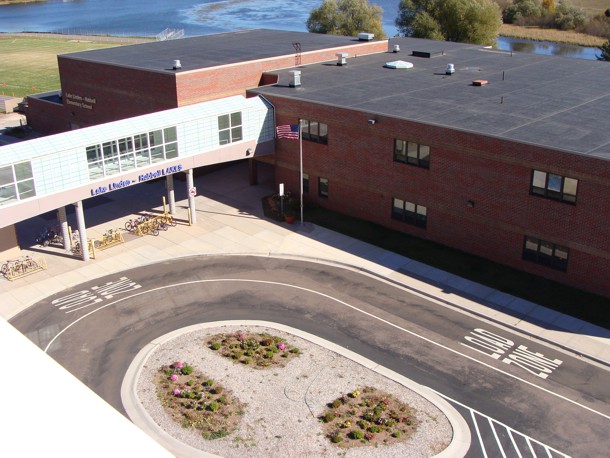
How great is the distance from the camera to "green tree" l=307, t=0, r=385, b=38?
287ft

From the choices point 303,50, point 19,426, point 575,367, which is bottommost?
point 575,367

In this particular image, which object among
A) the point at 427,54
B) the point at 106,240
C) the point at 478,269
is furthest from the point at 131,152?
the point at 427,54

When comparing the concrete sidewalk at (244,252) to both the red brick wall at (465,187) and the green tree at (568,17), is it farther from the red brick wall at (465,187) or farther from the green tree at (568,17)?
the green tree at (568,17)

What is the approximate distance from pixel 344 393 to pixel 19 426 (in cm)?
1210

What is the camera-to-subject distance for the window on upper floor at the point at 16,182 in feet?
97.1

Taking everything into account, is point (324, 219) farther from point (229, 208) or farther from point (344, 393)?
point (344, 393)

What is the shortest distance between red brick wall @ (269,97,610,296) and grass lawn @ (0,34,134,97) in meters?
58.2

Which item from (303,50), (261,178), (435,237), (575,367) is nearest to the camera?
(575,367)

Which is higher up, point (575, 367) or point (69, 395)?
point (69, 395)

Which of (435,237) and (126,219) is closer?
(435,237)

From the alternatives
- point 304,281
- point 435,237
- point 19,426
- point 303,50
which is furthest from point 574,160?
point 303,50

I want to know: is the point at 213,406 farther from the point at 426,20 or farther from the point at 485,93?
the point at 426,20

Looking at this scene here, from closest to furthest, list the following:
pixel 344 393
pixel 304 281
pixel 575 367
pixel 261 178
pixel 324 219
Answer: pixel 344 393, pixel 575 367, pixel 304 281, pixel 324 219, pixel 261 178

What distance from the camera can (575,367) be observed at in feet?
82.1
